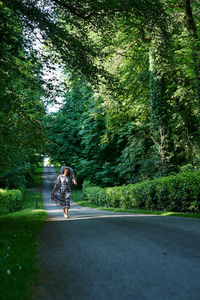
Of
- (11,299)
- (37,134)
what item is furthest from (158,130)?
(11,299)

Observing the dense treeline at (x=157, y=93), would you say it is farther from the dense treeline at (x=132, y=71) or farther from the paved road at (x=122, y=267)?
the paved road at (x=122, y=267)

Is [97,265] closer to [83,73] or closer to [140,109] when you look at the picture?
[83,73]

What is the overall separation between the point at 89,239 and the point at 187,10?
14.9m

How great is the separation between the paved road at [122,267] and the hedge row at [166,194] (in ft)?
18.8

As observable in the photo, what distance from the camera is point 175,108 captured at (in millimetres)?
21953

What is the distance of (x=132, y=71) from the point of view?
916 inches

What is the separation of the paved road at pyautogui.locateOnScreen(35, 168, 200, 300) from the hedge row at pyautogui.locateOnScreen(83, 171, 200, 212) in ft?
18.8

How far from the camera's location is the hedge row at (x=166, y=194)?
12008 millimetres

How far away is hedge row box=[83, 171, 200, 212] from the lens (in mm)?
12008

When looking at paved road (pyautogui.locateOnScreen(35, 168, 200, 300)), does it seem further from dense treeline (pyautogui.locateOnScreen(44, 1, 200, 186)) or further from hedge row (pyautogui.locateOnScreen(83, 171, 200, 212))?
dense treeline (pyautogui.locateOnScreen(44, 1, 200, 186))

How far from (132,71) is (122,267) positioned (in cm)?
2089

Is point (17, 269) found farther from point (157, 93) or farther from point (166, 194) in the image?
point (157, 93)

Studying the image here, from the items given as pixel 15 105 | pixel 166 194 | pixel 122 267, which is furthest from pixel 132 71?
pixel 122 267

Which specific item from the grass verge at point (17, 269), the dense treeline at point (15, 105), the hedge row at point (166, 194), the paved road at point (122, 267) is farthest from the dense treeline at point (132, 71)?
the paved road at point (122, 267)
